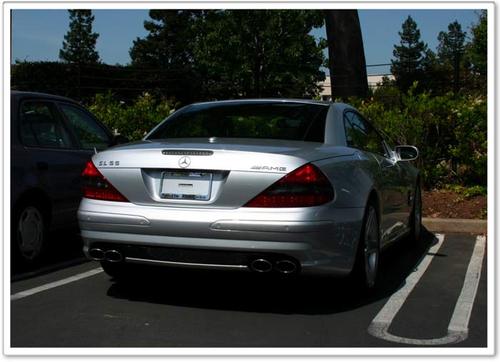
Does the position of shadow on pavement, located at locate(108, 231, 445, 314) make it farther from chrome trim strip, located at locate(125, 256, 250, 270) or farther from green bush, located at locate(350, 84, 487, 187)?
green bush, located at locate(350, 84, 487, 187)

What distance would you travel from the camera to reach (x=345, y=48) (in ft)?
43.7

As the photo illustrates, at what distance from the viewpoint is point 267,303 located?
4629mm

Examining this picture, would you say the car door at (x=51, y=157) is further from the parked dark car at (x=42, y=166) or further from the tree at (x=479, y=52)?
the tree at (x=479, y=52)

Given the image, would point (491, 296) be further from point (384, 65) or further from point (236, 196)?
point (384, 65)

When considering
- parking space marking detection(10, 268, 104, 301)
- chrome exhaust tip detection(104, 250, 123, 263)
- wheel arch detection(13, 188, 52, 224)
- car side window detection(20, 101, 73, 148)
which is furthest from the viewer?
car side window detection(20, 101, 73, 148)

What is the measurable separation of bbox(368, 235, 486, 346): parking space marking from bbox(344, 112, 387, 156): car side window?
1155 mm

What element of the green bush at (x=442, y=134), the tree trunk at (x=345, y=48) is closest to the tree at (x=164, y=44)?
the tree trunk at (x=345, y=48)

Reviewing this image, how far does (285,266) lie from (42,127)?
10.1 feet

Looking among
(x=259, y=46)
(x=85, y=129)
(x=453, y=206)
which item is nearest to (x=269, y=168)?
(x=85, y=129)

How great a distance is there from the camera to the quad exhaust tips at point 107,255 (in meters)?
4.39

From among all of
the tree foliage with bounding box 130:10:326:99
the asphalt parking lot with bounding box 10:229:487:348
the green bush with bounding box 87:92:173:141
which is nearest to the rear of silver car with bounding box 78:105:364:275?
the asphalt parking lot with bounding box 10:229:487:348

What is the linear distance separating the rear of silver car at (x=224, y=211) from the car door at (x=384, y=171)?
99 cm

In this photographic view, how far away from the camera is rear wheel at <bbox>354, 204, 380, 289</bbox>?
15.4ft
